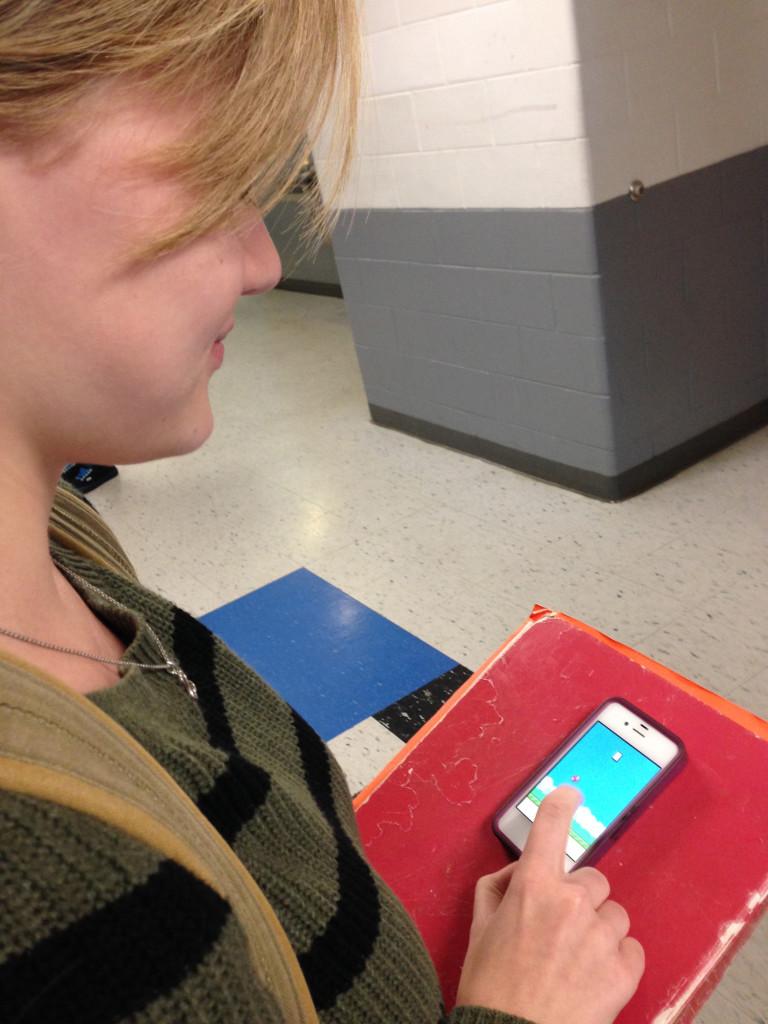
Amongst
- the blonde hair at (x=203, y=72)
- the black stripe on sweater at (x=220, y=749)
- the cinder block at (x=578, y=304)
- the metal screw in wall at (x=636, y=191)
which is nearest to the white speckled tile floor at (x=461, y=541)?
the cinder block at (x=578, y=304)

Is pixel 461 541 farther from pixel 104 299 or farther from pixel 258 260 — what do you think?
pixel 104 299

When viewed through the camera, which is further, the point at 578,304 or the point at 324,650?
the point at 578,304

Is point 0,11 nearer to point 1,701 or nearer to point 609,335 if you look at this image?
point 1,701

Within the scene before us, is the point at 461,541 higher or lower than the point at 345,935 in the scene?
lower

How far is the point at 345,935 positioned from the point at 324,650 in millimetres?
1501

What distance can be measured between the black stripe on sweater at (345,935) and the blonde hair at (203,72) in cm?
39

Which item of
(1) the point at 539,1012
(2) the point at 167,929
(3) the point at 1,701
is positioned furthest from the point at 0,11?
(1) the point at 539,1012

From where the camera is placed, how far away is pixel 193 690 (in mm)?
566

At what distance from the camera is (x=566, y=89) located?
1.91m

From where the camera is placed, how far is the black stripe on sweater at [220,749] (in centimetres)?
45

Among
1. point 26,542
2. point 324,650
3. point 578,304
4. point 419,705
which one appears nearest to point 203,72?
point 26,542

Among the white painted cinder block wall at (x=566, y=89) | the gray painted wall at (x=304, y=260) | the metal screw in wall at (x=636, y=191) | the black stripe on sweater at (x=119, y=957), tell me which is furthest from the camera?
the gray painted wall at (x=304, y=260)

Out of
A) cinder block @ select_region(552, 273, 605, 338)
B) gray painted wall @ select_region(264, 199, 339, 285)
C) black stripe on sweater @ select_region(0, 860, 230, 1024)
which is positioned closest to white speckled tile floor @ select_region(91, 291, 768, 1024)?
cinder block @ select_region(552, 273, 605, 338)

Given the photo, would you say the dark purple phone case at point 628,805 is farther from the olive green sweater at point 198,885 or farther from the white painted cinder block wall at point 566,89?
the white painted cinder block wall at point 566,89
